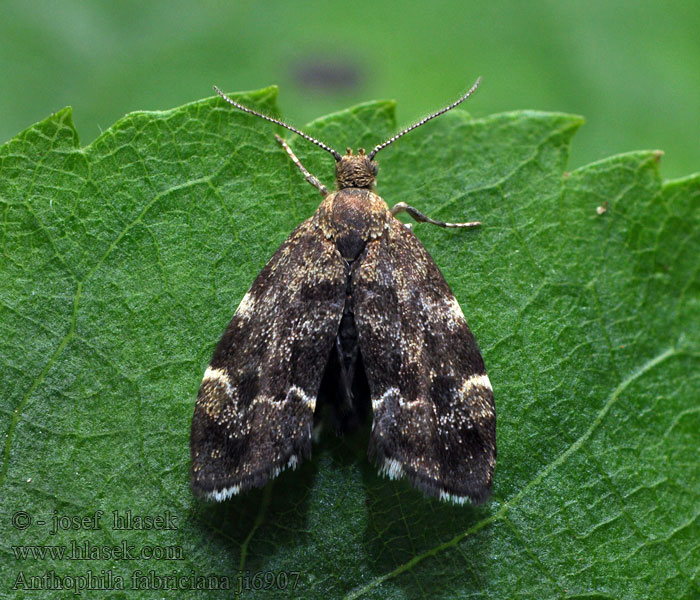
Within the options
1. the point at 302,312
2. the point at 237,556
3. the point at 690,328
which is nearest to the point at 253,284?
the point at 302,312

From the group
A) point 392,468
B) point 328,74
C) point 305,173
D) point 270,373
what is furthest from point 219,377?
point 328,74

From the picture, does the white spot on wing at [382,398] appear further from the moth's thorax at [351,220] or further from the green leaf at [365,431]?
the moth's thorax at [351,220]

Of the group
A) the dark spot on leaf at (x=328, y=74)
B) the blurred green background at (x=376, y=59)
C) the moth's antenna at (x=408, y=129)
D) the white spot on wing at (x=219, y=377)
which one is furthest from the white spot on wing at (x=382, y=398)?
the dark spot on leaf at (x=328, y=74)

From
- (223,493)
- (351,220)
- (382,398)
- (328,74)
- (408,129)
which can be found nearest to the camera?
(223,493)

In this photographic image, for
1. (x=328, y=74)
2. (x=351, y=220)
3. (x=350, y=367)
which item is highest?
(x=328, y=74)

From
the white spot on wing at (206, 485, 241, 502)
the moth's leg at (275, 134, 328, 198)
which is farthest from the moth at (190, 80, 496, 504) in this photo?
the moth's leg at (275, 134, 328, 198)

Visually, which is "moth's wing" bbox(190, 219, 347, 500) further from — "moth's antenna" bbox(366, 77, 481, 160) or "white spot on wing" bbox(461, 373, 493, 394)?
"white spot on wing" bbox(461, 373, 493, 394)

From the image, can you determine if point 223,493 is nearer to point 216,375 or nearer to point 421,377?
point 216,375
